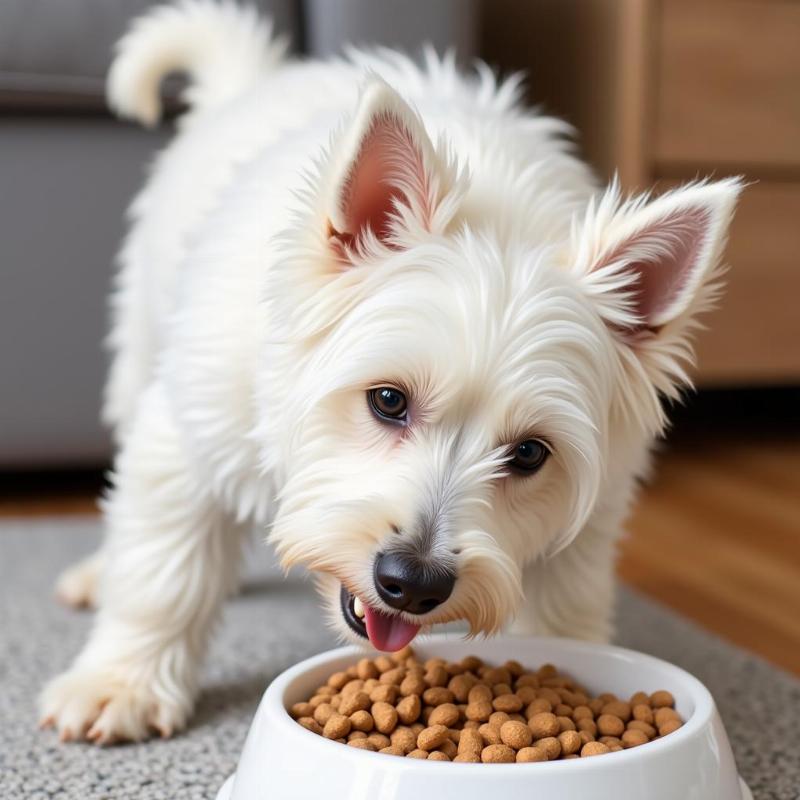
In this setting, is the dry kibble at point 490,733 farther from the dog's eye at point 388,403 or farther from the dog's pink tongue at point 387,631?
the dog's eye at point 388,403

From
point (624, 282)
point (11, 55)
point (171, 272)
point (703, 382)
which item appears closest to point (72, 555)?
point (171, 272)

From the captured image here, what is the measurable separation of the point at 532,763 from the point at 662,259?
1.71ft

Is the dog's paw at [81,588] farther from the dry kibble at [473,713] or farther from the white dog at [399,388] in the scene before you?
the dry kibble at [473,713]

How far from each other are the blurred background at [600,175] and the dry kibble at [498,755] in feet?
2.80

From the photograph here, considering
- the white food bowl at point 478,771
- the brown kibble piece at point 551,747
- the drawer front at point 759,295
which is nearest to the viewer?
the white food bowl at point 478,771

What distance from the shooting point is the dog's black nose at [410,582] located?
0.97m

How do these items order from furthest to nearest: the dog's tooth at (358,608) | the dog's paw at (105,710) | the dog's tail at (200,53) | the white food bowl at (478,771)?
the dog's tail at (200,53), the dog's paw at (105,710), the dog's tooth at (358,608), the white food bowl at (478,771)

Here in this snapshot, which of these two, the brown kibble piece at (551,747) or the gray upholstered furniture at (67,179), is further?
the gray upholstered furniture at (67,179)

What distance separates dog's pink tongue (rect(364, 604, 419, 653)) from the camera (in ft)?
3.47

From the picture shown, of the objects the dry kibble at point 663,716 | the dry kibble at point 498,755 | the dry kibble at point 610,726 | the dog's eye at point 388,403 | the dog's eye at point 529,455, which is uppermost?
the dog's eye at point 388,403

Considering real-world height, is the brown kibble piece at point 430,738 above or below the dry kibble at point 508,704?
above

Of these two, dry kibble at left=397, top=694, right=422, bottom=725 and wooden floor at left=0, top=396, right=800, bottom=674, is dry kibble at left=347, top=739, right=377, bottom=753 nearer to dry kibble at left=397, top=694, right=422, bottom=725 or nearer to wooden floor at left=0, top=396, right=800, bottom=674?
dry kibble at left=397, top=694, right=422, bottom=725

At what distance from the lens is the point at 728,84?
8.59ft

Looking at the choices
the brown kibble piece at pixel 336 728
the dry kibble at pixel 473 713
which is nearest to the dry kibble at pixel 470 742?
the dry kibble at pixel 473 713
